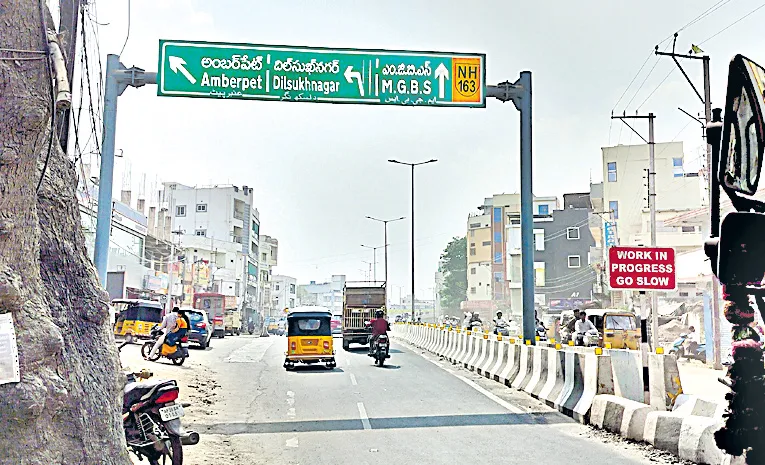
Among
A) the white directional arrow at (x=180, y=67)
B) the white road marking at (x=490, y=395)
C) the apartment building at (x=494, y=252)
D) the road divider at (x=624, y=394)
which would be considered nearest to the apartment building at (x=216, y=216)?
the apartment building at (x=494, y=252)

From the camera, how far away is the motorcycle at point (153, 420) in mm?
7324

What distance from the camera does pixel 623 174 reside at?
6247 cm

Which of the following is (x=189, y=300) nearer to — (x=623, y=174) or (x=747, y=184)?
(x=623, y=174)

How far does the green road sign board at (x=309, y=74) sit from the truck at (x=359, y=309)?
1803cm

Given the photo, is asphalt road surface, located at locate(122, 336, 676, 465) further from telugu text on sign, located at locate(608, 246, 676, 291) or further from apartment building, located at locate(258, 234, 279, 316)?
apartment building, located at locate(258, 234, 279, 316)

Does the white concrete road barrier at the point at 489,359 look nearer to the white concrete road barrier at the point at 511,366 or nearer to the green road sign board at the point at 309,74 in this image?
the white concrete road barrier at the point at 511,366

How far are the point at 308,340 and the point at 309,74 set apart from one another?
964 cm

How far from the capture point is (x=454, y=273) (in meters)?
111

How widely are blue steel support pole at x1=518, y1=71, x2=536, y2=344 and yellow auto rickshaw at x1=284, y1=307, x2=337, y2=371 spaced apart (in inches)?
277

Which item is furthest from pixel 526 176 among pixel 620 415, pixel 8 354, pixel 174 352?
pixel 8 354

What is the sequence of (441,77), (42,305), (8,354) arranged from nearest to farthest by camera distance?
1. (8,354)
2. (42,305)
3. (441,77)

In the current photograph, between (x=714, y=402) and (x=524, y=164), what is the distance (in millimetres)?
8841

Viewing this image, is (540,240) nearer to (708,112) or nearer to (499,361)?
(708,112)

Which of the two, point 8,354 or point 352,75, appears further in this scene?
point 352,75
